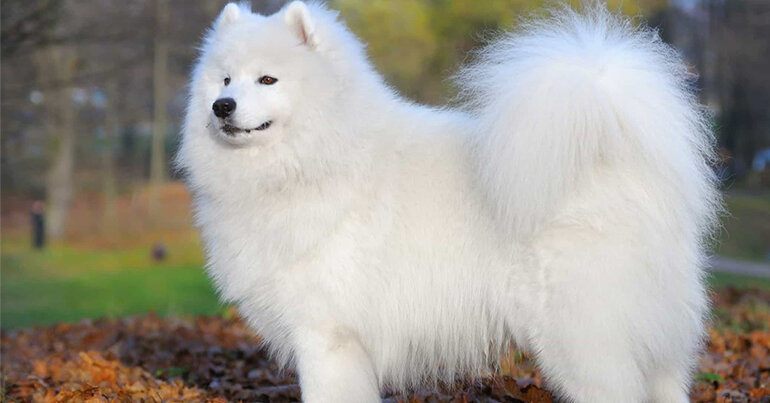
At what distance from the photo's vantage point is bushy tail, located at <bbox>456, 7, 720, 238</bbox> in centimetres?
351

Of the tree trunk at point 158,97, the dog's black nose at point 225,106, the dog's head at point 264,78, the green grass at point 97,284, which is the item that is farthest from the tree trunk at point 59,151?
the dog's black nose at point 225,106

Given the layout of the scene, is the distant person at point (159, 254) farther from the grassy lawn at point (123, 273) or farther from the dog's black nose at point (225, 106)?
the dog's black nose at point (225, 106)

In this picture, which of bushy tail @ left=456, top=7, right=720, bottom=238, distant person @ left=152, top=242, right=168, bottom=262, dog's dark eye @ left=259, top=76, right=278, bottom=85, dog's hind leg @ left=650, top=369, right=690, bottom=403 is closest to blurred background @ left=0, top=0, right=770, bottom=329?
distant person @ left=152, top=242, right=168, bottom=262

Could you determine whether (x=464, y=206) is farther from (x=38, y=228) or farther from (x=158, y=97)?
(x=38, y=228)

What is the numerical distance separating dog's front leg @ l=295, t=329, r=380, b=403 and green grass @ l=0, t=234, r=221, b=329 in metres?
7.82

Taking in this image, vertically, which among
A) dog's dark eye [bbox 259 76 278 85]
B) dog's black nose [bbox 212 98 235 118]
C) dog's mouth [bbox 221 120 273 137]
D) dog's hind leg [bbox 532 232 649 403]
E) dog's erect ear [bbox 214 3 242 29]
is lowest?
dog's hind leg [bbox 532 232 649 403]

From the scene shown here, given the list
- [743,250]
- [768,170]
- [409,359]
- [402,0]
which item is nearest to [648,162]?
[409,359]

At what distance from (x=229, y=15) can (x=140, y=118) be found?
91.5 ft

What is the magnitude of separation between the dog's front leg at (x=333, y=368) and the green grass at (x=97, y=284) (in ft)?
25.6

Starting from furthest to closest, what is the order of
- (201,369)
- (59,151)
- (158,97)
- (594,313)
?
1. (59,151)
2. (158,97)
3. (201,369)
4. (594,313)

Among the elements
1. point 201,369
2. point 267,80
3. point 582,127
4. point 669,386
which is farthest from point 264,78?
point 201,369

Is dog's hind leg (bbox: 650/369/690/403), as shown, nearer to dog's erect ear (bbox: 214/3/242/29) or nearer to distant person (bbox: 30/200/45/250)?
dog's erect ear (bbox: 214/3/242/29)

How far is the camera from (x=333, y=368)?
3.69 m

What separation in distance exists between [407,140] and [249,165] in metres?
0.84
